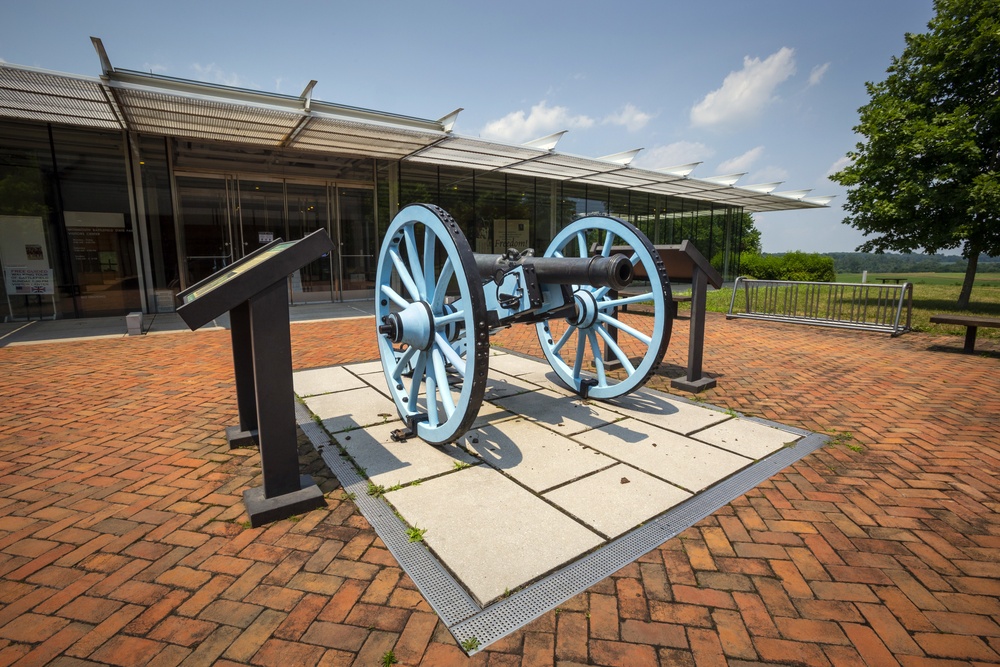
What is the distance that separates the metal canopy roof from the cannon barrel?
5410 mm

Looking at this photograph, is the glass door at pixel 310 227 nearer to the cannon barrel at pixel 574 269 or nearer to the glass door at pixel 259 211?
the glass door at pixel 259 211

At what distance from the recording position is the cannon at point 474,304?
2.86 meters

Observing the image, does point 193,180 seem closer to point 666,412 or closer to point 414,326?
point 414,326

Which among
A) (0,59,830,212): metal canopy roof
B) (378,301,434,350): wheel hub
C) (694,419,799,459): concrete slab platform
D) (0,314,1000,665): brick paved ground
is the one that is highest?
(0,59,830,212): metal canopy roof

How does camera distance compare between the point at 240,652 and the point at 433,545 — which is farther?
the point at 433,545

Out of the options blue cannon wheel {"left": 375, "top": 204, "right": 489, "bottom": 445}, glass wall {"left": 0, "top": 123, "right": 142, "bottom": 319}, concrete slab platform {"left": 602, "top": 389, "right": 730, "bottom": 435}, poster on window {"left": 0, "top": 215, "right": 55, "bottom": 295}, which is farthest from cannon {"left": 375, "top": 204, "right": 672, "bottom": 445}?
poster on window {"left": 0, "top": 215, "right": 55, "bottom": 295}

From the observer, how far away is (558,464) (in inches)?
131

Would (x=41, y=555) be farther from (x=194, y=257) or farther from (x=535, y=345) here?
(x=194, y=257)

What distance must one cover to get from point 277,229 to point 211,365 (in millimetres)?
8056

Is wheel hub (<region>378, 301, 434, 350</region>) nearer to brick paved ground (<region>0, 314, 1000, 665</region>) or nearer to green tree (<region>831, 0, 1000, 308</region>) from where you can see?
brick paved ground (<region>0, 314, 1000, 665</region>)

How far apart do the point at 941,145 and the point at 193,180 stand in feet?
63.0

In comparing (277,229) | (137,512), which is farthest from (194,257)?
(137,512)

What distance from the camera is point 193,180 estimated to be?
465 inches

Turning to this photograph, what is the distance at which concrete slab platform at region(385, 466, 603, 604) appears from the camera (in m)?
2.20
